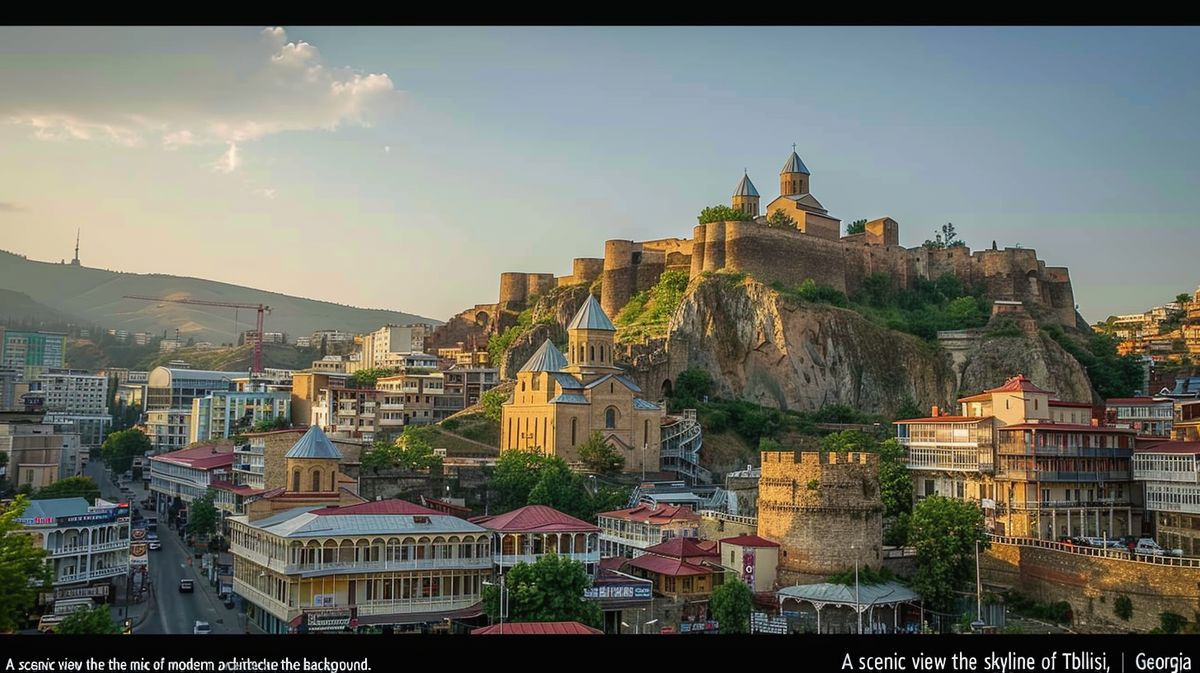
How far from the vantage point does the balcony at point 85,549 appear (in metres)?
33.4

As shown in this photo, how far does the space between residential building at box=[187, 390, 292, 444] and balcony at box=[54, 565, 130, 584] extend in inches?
1353

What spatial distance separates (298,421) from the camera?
68.6 metres

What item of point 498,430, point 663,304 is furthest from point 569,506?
point 663,304

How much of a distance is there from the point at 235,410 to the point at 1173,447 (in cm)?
5189

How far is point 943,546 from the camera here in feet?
108

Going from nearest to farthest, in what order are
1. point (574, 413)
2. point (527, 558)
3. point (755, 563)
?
point (755, 563)
point (527, 558)
point (574, 413)

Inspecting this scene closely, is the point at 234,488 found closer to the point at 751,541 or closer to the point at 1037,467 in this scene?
the point at 751,541

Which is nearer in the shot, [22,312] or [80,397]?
[80,397]

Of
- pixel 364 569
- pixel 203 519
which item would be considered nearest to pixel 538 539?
pixel 364 569

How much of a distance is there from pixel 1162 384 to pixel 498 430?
36581 mm
